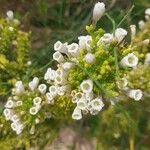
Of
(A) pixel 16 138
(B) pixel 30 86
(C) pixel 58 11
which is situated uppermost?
(C) pixel 58 11

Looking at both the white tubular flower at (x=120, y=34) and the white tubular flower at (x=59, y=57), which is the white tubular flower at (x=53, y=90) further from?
the white tubular flower at (x=120, y=34)

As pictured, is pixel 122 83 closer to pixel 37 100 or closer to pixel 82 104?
pixel 82 104

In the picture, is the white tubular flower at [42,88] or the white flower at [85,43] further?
the white tubular flower at [42,88]

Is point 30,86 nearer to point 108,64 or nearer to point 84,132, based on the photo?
point 108,64

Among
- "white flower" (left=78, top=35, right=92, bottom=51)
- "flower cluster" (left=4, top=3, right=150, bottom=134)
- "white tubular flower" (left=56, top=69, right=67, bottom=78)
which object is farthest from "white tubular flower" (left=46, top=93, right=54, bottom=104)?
"white flower" (left=78, top=35, right=92, bottom=51)

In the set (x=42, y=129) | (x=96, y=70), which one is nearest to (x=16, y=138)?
(x=42, y=129)

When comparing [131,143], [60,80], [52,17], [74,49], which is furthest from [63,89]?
[52,17]

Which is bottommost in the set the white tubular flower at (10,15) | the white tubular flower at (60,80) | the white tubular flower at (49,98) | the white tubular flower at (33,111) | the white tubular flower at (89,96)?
the white tubular flower at (89,96)

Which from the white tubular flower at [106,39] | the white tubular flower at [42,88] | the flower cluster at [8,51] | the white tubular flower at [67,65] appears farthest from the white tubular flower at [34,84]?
the white tubular flower at [106,39]
